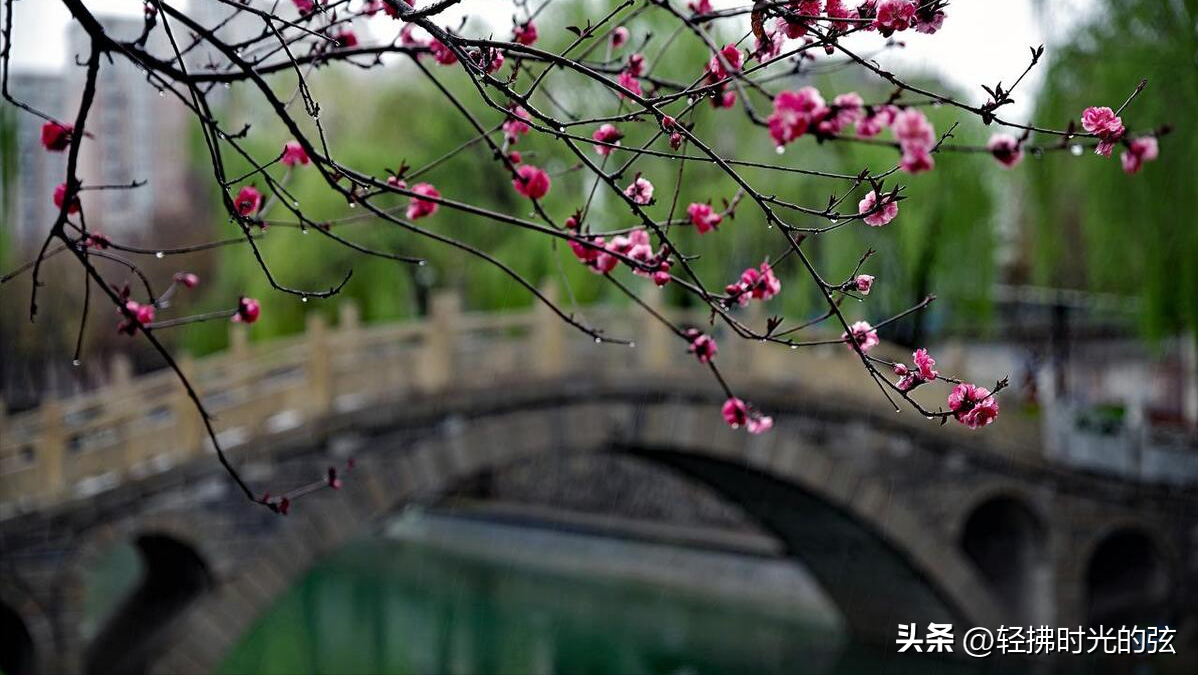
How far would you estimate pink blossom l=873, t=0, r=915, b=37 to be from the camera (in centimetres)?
173

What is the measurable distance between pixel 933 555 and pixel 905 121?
846 centimetres

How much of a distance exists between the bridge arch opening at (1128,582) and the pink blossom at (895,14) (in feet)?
29.0

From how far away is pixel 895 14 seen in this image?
1.73m

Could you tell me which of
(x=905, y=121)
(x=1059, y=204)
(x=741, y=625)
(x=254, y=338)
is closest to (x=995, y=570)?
(x=741, y=625)

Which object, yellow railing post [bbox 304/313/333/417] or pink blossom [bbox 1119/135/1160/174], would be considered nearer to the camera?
pink blossom [bbox 1119/135/1160/174]

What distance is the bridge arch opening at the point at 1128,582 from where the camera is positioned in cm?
984

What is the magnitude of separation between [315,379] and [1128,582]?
276 inches

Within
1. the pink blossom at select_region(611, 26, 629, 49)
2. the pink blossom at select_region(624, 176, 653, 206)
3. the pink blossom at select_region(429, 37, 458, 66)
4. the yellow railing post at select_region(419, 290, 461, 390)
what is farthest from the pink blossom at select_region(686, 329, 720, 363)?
the yellow railing post at select_region(419, 290, 461, 390)

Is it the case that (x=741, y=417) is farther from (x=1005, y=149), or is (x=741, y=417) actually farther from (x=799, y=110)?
(x=799, y=110)

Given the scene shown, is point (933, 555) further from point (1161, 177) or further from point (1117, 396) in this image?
point (1117, 396)

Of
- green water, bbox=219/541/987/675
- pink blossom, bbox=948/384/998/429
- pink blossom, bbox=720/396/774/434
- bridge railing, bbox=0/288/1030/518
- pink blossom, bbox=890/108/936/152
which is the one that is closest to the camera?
pink blossom, bbox=890/108/936/152

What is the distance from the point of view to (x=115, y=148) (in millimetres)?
11117

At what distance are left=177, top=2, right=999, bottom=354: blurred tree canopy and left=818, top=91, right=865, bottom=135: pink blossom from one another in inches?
265

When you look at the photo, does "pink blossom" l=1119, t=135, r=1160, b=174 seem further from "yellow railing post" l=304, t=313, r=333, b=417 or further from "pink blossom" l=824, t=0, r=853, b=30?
"yellow railing post" l=304, t=313, r=333, b=417
